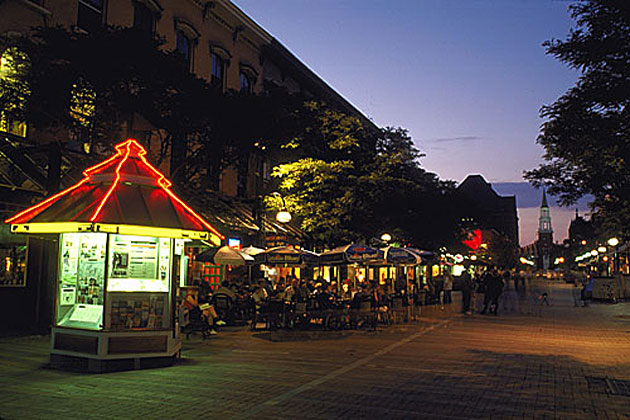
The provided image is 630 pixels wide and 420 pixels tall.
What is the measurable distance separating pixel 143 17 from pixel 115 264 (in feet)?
43.9

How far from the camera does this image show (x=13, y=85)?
1463 centimetres

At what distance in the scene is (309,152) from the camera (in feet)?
88.6

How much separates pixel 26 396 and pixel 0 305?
26.9 feet

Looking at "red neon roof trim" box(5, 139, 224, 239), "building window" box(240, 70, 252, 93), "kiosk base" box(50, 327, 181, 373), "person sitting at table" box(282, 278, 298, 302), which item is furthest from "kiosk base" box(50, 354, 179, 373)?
"building window" box(240, 70, 252, 93)

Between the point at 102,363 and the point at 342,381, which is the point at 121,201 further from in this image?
the point at 342,381

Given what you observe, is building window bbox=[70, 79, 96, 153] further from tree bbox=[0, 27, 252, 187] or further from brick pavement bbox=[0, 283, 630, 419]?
brick pavement bbox=[0, 283, 630, 419]

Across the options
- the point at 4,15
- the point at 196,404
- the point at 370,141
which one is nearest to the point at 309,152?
the point at 370,141

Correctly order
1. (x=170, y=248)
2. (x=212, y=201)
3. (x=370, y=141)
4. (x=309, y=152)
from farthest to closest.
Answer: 1. (x=370, y=141)
2. (x=309, y=152)
3. (x=212, y=201)
4. (x=170, y=248)

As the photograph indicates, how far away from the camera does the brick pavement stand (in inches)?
305

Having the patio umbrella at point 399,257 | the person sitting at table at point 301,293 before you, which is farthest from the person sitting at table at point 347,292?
the patio umbrella at point 399,257

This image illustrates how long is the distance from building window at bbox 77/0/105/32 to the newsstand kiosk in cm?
896

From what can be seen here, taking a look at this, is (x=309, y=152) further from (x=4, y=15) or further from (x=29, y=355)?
(x=29, y=355)

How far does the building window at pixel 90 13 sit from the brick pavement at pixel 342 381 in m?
10.0

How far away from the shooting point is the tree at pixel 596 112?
17.5 m
